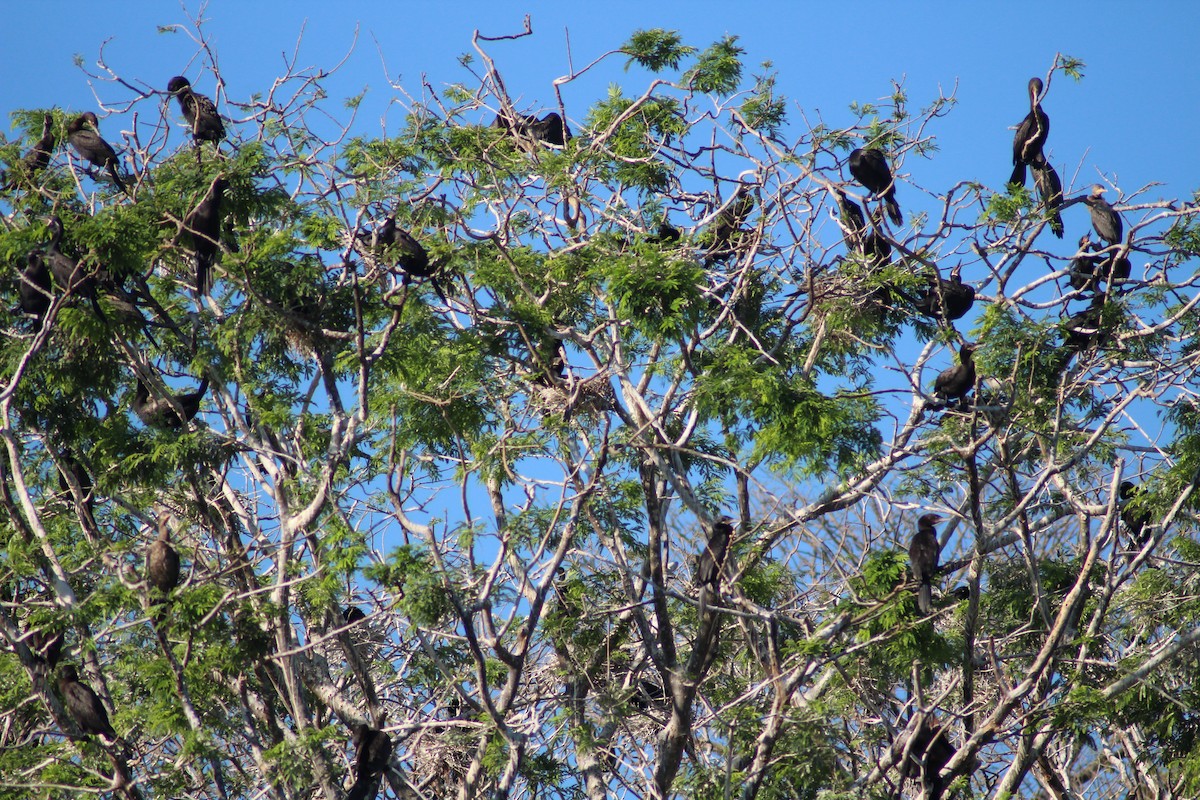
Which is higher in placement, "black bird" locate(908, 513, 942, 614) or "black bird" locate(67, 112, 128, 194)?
"black bird" locate(67, 112, 128, 194)

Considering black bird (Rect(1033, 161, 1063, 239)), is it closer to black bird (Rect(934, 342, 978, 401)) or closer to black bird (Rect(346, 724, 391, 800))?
black bird (Rect(934, 342, 978, 401))

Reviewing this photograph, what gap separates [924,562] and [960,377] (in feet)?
3.62

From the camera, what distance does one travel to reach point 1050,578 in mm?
9039

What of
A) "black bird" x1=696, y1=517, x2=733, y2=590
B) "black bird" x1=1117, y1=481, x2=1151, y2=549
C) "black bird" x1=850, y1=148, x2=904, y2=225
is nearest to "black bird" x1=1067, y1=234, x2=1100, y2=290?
"black bird" x1=850, y1=148, x2=904, y2=225

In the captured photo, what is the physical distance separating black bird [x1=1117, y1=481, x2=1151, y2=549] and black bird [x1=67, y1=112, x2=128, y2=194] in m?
6.98

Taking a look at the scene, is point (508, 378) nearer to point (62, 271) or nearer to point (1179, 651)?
point (62, 271)

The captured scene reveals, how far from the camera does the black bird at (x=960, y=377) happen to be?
771 centimetres

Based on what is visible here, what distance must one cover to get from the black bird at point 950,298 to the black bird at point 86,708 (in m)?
5.50

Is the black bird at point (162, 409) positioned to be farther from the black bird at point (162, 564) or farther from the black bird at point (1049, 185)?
the black bird at point (1049, 185)

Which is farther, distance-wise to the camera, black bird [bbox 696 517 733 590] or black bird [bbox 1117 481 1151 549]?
black bird [bbox 1117 481 1151 549]

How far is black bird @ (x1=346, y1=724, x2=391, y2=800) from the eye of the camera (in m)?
7.88

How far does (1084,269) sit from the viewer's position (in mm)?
8547

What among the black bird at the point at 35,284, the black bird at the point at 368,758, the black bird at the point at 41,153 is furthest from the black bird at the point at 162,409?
the black bird at the point at 368,758

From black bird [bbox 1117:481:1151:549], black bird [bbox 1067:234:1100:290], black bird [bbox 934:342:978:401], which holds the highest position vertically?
black bird [bbox 1067:234:1100:290]
